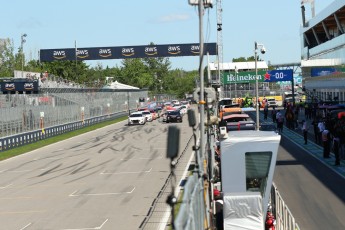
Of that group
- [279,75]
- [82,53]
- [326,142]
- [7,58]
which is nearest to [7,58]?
[7,58]

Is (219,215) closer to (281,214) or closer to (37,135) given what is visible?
(281,214)

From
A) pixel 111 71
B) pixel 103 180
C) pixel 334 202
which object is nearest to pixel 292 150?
pixel 103 180

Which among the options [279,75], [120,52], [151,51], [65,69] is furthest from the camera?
[65,69]

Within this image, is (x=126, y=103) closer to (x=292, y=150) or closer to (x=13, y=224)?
(x=292, y=150)

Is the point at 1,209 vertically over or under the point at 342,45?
under

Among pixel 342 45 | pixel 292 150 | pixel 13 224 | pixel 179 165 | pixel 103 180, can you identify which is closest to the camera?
pixel 13 224

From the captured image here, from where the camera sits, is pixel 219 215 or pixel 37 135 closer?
pixel 219 215

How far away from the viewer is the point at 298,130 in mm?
53188

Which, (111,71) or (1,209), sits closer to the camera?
(1,209)

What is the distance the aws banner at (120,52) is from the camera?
91125 millimetres

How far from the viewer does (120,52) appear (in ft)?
302

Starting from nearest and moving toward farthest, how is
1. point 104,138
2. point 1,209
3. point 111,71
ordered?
point 1,209 → point 104,138 → point 111,71

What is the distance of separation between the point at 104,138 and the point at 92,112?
23.2 metres

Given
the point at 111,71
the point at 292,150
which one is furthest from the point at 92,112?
the point at 111,71
